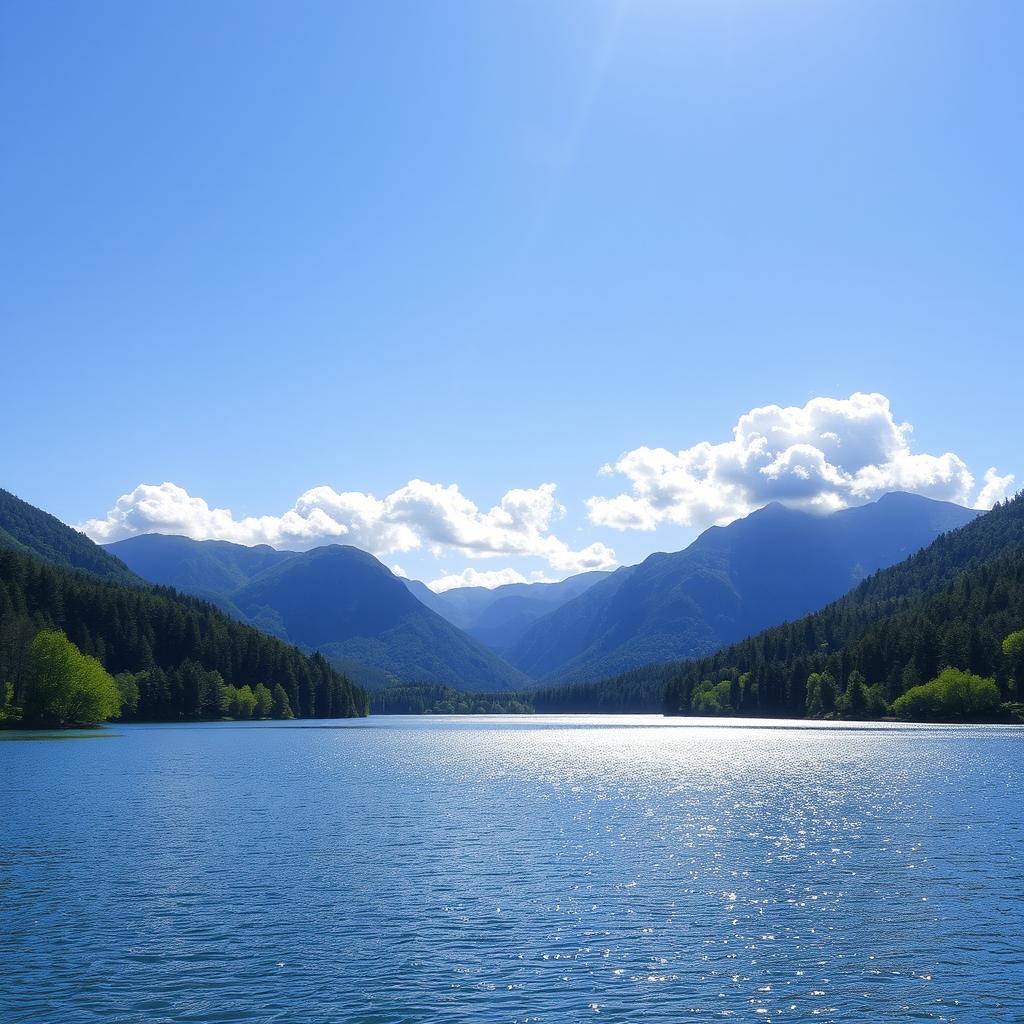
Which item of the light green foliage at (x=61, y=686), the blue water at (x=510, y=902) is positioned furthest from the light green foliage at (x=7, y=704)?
the blue water at (x=510, y=902)

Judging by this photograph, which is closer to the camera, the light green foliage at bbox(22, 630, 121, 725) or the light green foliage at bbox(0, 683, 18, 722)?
the light green foliage at bbox(22, 630, 121, 725)

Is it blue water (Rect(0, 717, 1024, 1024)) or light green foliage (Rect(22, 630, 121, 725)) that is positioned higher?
light green foliage (Rect(22, 630, 121, 725))

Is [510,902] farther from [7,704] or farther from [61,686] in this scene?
[7,704]

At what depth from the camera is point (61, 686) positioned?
164625mm

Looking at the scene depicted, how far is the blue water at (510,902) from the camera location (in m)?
28.6

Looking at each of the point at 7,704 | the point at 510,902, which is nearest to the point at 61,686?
the point at 7,704

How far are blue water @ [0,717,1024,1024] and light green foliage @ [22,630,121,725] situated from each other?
253ft

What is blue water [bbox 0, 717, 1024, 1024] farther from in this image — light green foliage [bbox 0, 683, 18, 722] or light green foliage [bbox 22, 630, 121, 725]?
light green foliage [bbox 0, 683, 18, 722]

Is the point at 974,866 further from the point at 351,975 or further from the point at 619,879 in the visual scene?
the point at 351,975

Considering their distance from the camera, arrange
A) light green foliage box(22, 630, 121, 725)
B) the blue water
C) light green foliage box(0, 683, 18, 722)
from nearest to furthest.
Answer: the blue water, light green foliage box(22, 630, 121, 725), light green foliage box(0, 683, 18, 722)

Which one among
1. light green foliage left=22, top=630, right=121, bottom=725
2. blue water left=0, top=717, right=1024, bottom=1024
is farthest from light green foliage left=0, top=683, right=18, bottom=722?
blue water left=0, top=717, right=1024, bottom=1024

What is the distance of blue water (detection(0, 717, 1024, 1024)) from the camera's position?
2859cm

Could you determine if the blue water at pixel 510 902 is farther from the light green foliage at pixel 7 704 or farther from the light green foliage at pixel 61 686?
the light green foliage at pixel 7 704

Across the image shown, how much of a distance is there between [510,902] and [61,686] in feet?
479
